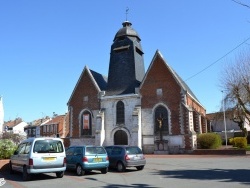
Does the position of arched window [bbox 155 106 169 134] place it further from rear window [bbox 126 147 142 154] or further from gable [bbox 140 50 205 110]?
rear window [bbox 126 147 142 154]

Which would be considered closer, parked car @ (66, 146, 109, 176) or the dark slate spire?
parked car @ (66, 146, 109, 176)

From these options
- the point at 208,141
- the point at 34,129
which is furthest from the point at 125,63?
the point at 34,129

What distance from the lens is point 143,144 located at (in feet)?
110

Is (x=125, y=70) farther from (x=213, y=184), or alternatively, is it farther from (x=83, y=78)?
(x=213, y=184)

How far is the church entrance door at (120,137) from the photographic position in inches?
1387

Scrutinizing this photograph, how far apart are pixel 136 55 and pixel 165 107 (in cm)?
895

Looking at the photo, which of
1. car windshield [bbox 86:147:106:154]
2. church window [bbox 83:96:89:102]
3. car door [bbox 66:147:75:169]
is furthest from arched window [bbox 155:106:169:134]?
car door [bbox 66:147:75:169]

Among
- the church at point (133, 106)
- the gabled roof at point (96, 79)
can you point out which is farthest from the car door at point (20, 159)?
the gabled roof at point (96, 79)

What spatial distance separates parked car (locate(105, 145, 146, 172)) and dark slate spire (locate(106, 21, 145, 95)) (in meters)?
19.2

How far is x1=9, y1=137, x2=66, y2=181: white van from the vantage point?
12281 millimetres

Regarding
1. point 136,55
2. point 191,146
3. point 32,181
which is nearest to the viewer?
point 32,181

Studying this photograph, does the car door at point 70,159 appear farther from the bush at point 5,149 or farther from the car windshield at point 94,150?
the bush at point 5,149

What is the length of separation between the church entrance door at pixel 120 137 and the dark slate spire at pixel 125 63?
4.97 metres

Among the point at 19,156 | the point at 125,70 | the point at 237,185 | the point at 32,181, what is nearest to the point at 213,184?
the point at 237,185
